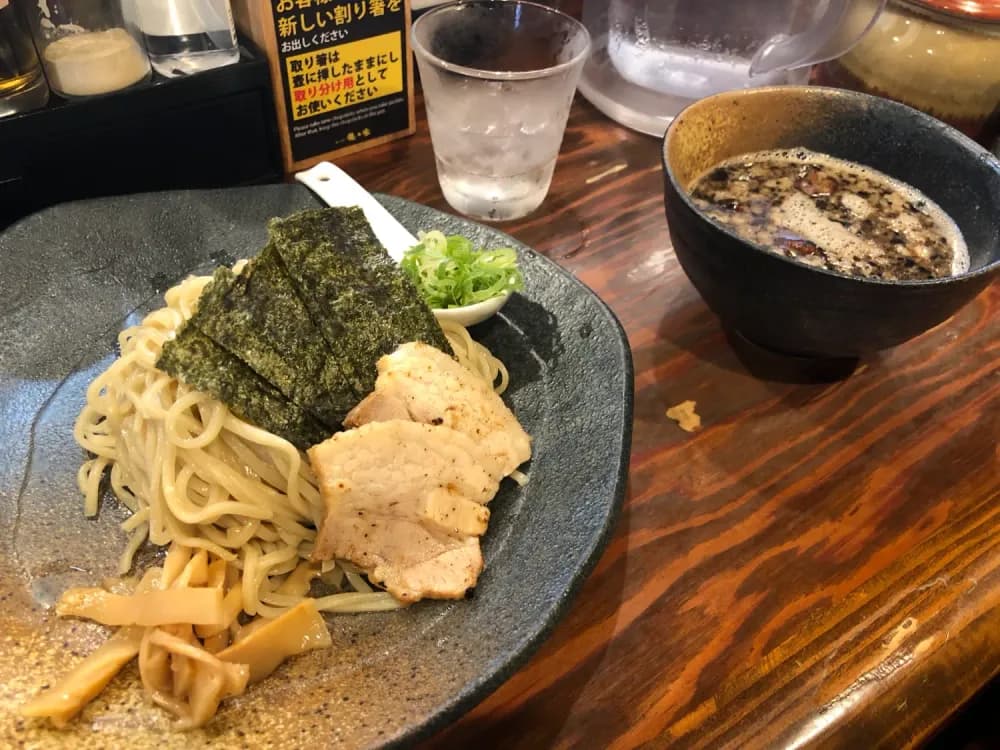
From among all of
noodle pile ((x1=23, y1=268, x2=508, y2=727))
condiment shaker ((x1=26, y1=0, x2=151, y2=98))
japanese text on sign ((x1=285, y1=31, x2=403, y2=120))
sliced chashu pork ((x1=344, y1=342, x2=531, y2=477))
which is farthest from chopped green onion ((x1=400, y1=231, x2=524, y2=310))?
condiment shaker ((x1=26, y1=0, x2=151, y2=98))

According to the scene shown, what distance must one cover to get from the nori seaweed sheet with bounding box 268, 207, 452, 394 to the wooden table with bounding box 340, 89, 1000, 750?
0.53 m

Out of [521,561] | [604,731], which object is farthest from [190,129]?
[604,731]

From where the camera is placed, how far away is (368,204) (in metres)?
1.88

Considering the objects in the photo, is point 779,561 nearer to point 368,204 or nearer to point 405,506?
point 405,506

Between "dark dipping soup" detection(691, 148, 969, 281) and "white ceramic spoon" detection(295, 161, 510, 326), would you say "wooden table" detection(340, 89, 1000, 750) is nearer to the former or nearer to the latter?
"dark dipping soup" detection(691, 148, 969, 281)

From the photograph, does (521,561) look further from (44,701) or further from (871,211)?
(871,211)

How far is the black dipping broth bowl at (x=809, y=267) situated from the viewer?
4.29ft

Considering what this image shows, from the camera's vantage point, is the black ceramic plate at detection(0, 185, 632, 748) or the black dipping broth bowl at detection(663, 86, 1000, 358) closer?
the black ceramic plate at detection(0, 185, 632, 748)

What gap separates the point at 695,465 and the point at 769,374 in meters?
0.34

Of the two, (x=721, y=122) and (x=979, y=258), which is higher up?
(x=721, y=122)

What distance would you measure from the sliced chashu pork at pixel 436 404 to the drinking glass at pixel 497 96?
0.79 meters

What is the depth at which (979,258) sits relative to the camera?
1.50 m

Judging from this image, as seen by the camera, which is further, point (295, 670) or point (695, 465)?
point (695, 465)

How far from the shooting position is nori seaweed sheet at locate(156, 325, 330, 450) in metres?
1.35
